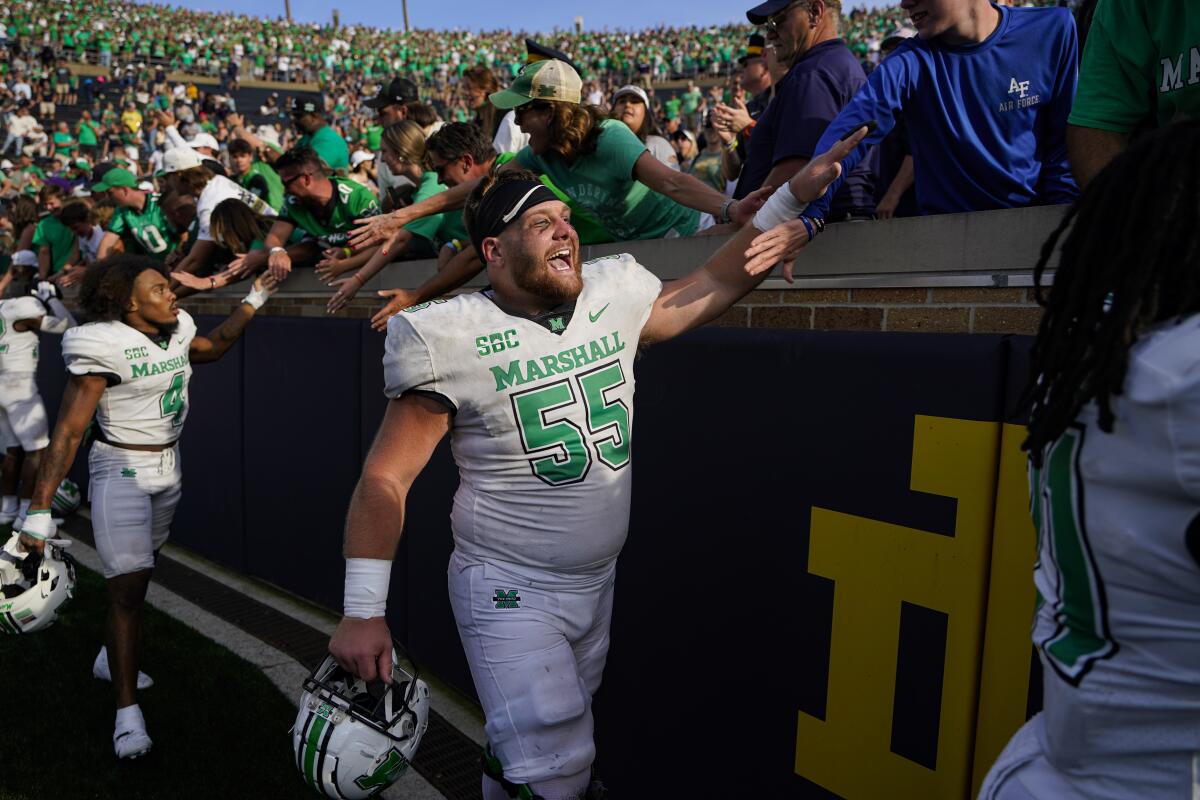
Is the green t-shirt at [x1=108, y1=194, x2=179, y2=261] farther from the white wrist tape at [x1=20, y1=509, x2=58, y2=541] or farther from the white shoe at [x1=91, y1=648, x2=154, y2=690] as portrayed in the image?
the white wrist tape at [x1=20, y1=509, x2=58, y2=541]

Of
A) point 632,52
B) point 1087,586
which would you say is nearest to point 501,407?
point 1087,586

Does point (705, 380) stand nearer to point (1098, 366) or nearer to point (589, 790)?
point (589, 790)

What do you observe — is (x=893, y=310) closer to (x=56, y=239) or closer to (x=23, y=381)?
(x=23, y=381)

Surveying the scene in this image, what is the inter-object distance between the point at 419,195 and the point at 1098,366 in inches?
187

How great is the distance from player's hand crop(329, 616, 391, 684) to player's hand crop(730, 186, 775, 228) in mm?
1771

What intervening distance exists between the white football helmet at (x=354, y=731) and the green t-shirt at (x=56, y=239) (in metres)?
9.46

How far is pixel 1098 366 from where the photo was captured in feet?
4.49

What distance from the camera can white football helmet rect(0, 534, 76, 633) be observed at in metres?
4.20

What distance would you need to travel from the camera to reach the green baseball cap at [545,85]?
3957mm

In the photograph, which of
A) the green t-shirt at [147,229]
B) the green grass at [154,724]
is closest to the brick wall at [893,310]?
the green grass at [154,724]

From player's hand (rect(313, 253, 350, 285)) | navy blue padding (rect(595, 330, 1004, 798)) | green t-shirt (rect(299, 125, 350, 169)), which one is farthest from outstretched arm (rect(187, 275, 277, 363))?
green t-shirt (rect(299, 125, 350, 169))

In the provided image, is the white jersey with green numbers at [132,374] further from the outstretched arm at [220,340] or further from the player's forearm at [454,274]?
the player's forearm at [454,274]

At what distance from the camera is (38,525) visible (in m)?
4.31

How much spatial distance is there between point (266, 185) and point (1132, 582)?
788 centimetres
